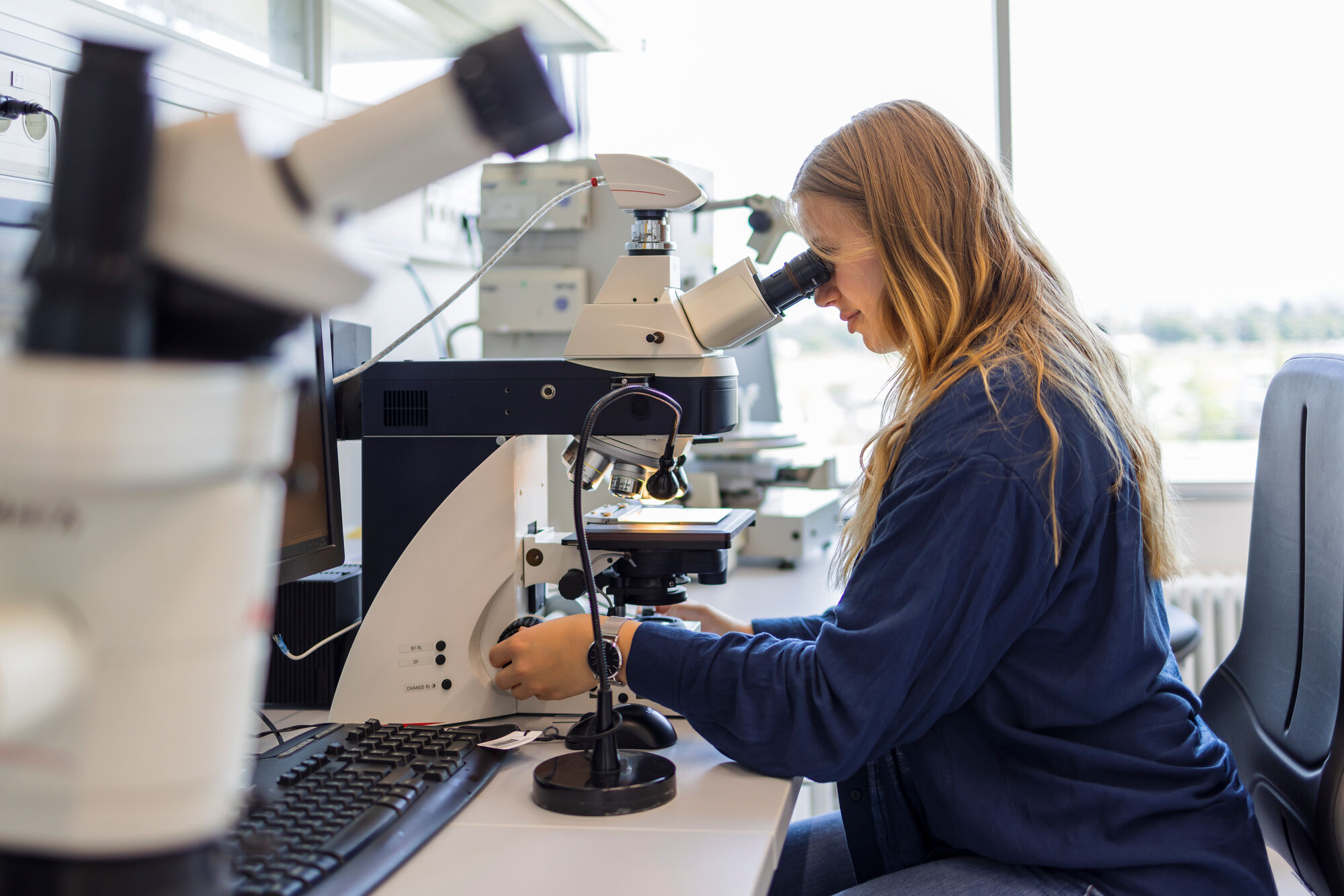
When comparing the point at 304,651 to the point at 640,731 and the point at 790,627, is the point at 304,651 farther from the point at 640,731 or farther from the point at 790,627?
the point at 790,627

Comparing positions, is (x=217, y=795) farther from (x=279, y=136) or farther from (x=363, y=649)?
(x=363, y=649)

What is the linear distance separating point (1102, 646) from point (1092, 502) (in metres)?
0.14

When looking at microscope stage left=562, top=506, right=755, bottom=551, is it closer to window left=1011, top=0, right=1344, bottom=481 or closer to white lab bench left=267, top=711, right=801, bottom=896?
white lab bench left=267, top=711, right=801, bottom=896

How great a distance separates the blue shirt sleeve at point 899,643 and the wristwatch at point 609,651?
2.6 inches

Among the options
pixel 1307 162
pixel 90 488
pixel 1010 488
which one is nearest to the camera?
pixel 90 488

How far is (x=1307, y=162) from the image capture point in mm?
2631

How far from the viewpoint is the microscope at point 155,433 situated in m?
0.31

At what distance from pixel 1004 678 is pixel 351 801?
601 millimetres

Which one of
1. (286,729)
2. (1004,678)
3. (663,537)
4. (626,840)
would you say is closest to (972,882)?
(1004,678)

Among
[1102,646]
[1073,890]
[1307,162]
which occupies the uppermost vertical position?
[1307,162]

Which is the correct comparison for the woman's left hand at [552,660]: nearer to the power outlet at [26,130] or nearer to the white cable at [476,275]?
the white cable at [476,275]

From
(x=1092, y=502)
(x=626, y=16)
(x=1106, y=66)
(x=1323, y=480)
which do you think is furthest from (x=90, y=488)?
(x=1106, y=66)

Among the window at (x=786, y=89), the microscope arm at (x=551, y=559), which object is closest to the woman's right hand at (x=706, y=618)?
the microscope arm at (x=551, y=559)

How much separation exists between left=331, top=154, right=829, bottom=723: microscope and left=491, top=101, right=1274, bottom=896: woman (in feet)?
0.31
